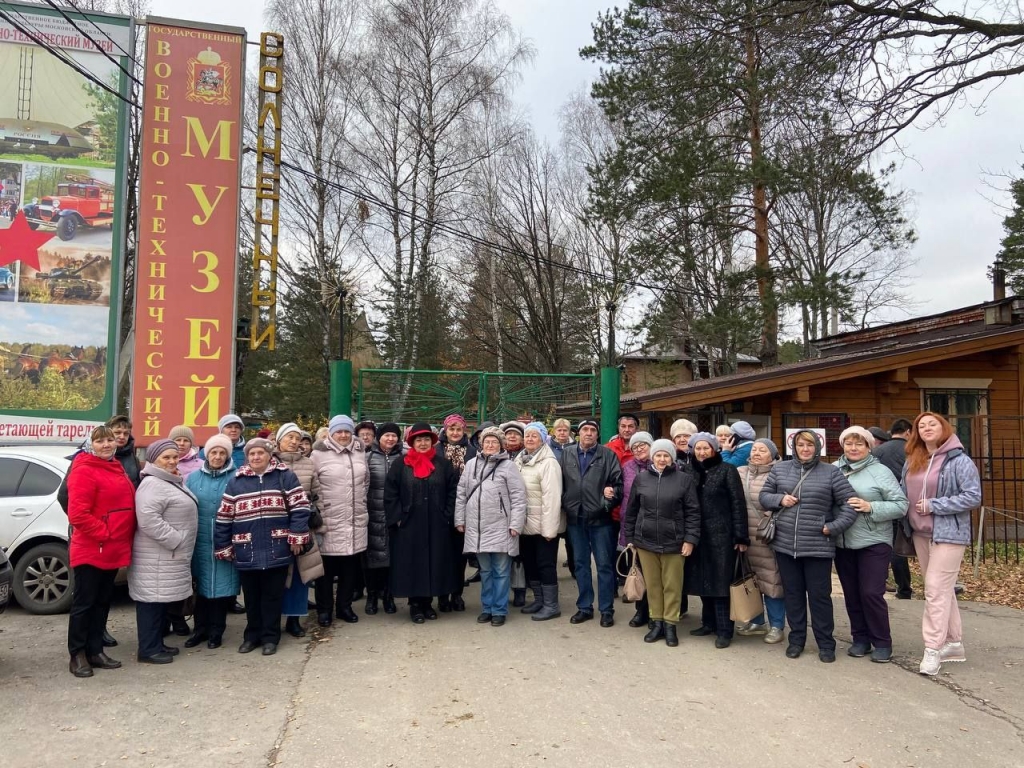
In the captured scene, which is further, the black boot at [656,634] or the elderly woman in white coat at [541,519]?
the elderly woman in white coat at [541,519]

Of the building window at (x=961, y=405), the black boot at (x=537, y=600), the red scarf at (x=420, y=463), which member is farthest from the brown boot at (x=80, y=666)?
the building window at (x=961, y=405)

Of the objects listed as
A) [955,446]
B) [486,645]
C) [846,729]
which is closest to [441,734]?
[486,645]

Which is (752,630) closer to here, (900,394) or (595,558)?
(595,558)

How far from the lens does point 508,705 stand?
15.3 feet

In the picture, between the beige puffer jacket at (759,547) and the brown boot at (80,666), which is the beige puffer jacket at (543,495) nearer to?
the beige puffer jacket at (759,547)

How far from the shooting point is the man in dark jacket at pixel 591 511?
6809 mm

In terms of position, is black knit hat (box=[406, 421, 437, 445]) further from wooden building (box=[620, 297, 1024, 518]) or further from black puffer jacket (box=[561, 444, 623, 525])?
wooden building (box=[620, 297, 1024, 518])

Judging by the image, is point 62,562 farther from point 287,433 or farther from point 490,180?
point 490,180

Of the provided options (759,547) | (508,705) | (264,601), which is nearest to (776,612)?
(759,547)

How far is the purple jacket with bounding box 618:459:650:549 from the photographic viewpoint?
259 inches

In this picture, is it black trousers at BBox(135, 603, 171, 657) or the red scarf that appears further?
the red scarf

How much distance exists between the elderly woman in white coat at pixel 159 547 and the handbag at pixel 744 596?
4229 mm

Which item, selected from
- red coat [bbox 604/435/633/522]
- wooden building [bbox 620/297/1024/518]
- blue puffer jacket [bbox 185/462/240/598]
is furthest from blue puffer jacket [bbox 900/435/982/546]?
wooden building [bbox 620/297/1024/518]

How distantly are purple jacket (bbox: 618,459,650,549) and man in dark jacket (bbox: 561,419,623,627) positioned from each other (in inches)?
1.9
